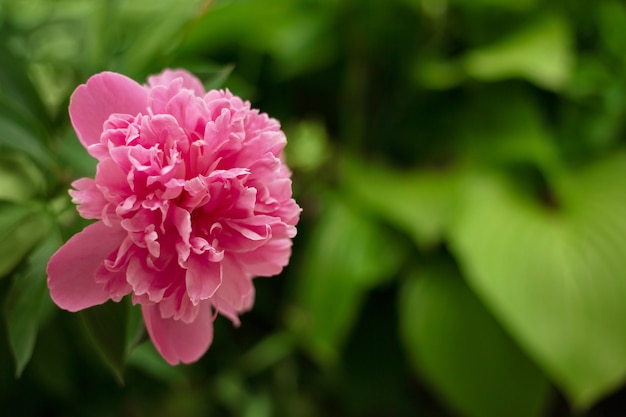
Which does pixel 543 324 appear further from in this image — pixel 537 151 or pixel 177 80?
pixel 177 80

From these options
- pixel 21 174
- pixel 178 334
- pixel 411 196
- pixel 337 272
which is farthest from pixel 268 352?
pixel 178 334

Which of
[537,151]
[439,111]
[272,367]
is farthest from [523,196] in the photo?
[272,367]

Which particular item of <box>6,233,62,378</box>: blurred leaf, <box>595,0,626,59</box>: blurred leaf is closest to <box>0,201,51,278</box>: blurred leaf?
<box>6,233,62,378</box>: blurred leaf

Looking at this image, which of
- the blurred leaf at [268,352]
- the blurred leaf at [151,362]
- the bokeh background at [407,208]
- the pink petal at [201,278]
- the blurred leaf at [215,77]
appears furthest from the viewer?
the blurred leaf at [268,352]

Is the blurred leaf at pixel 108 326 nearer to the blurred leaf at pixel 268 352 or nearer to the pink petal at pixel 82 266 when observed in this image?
the pink petal at pixel 82 266

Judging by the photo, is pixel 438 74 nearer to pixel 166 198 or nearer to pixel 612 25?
pixel 612 25

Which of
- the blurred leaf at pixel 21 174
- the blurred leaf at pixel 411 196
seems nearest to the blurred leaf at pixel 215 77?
the blurred leaf at pixel 21 174
